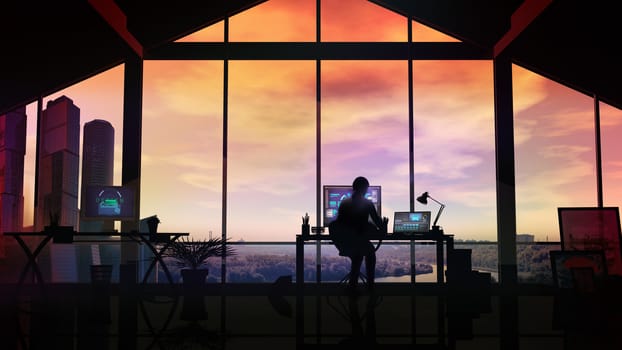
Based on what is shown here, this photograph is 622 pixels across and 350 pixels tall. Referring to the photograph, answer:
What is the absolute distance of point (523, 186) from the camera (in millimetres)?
8375

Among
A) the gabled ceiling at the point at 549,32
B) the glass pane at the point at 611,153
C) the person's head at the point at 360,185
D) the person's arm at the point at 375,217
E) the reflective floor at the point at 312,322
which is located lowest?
the reflective floor at the point at 312,322

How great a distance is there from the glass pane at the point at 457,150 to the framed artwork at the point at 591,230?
1438 millimetres

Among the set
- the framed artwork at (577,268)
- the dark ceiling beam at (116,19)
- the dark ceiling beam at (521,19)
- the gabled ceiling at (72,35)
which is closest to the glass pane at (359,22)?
the gabled ceiling at (72,35)

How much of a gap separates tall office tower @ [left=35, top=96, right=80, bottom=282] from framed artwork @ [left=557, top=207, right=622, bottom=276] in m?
6.61

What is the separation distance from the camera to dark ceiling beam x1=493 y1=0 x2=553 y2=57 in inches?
272

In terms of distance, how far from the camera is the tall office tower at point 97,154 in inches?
331

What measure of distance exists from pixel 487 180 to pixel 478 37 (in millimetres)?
2166

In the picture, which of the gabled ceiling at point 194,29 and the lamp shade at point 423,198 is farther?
the lamp shade at point 423,198

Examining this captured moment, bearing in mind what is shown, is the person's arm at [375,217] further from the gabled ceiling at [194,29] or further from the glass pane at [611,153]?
the glass pane at [611,153]

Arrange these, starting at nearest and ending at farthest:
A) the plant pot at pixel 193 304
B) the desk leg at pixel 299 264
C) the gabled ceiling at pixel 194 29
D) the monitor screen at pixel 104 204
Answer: the plant pot at pixel 193 304 < the desk leg at pixel 299 264 < the gabled ceiling at pixel 194 29 < the monitor screen at pixel 104 204

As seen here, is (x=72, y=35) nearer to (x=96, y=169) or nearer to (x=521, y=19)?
(x=96, y=169)

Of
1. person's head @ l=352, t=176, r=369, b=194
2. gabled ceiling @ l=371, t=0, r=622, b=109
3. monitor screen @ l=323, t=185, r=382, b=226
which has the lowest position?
monitor screen @ l=323, t=185, r=382, b=226

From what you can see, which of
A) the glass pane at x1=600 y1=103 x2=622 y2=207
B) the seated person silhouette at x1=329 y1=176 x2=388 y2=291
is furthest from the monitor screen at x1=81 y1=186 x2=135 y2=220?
the glass pane at x1=600 y1=103 x2=622 y2=207

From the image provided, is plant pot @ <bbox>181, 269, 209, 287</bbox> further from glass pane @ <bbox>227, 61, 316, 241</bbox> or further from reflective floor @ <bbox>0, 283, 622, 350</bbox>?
glass pane @ <bbox>227, 61, 316, 241</bbox>
